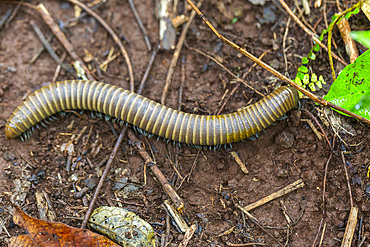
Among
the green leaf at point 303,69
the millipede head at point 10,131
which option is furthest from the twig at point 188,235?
the millipede head at point 10,131

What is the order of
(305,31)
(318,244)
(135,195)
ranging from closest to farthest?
(318,244), (135,195), (305,31)

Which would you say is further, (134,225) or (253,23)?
(253,23)

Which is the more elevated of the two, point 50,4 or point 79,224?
point 50,4

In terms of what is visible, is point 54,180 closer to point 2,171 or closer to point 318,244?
point 2,171

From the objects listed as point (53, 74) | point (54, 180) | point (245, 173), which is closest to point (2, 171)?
point (54, 180)

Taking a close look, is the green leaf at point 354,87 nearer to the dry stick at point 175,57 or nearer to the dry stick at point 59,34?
the dry stick at point 175,57

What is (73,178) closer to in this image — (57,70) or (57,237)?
(57,237)

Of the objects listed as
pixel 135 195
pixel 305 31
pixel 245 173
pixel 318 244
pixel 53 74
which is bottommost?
pixel 318 244
